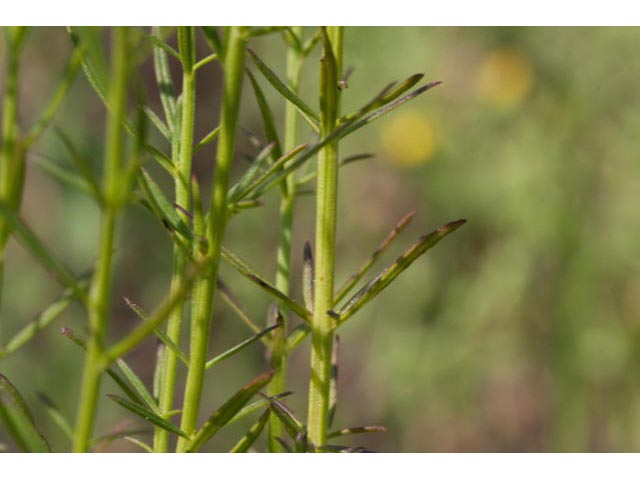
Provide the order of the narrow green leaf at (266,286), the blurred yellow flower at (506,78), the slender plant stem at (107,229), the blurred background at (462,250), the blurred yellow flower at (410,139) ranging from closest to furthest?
the slender plant stem at (107,229) → the narrow green leaf at (266,286) → the blurred background at (462,250) → the blurred yellow flower at (506,78) → the blurred yellow flower at (410,139)

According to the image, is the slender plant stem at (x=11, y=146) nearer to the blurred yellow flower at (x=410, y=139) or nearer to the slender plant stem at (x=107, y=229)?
the slender plant stem at (x=107, y=229)

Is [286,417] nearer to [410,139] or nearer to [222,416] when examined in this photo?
[222,416]

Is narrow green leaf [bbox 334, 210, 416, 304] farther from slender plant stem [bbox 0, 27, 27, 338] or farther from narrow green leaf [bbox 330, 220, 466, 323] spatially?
slender plant stem [bbox 0, 27, 27, 338]

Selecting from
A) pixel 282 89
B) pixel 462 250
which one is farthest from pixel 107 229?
pixel 462 250

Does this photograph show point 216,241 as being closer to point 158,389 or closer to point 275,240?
point 158,389

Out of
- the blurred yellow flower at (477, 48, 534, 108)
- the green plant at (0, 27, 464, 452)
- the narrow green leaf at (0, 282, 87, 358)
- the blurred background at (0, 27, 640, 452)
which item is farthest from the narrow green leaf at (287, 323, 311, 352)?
the blurred yellow flower at (477, 48, 534, 108)

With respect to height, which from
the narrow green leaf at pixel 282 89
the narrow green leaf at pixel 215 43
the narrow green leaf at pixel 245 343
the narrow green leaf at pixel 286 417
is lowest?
the narrow green leaf at pixel 286 417

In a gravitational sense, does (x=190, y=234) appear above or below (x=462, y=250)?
below

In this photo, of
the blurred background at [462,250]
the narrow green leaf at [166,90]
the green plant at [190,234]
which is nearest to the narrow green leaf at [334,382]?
the green plant at [190,234]
